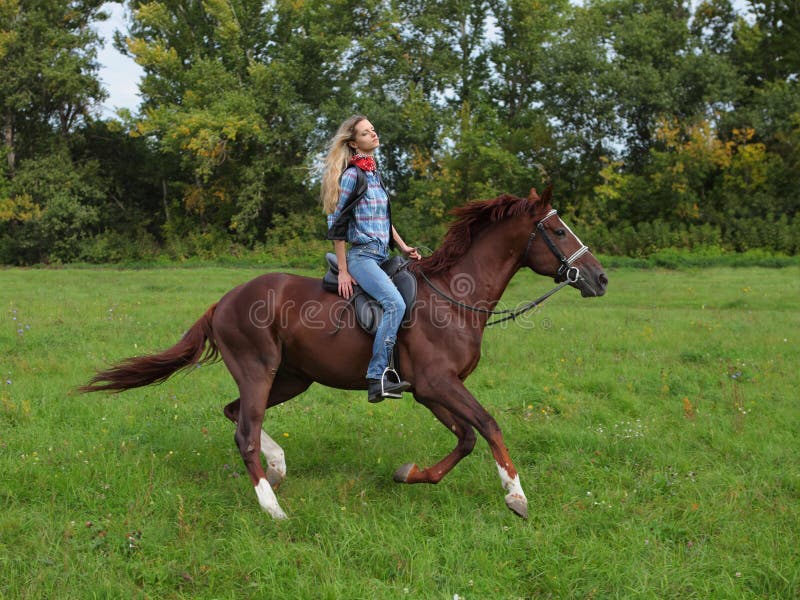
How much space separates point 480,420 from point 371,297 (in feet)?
4.33

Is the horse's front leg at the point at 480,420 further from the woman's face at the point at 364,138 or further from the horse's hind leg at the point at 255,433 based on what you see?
the woman's face at the point at 364,138

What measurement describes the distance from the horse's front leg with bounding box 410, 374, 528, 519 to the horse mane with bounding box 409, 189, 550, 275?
103cm

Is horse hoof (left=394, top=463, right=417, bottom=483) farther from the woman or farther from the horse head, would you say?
the horse head

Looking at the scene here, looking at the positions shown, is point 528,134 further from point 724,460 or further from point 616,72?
point 724,460

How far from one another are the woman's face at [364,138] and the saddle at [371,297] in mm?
924

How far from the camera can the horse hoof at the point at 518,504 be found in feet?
15.4

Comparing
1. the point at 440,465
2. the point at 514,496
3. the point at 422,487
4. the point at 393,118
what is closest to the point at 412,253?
the point at 440,465

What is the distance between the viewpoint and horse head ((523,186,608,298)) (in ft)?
17.3

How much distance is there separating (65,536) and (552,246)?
163 inches

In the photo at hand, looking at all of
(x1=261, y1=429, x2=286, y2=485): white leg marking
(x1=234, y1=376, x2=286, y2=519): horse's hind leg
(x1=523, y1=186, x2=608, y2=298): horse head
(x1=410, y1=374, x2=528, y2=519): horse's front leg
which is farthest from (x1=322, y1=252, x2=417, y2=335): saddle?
(x1=261, y1=429, x2=286, y2=485): white leg marking

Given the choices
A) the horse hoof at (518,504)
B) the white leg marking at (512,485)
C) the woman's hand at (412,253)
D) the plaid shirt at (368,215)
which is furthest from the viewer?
the woman's hand at (412,253)

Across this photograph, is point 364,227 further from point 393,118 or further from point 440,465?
point 393,118

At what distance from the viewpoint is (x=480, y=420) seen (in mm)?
4953

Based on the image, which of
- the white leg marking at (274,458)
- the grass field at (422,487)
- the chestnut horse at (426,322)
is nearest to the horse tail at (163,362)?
the chestnut horse at (426,322)
